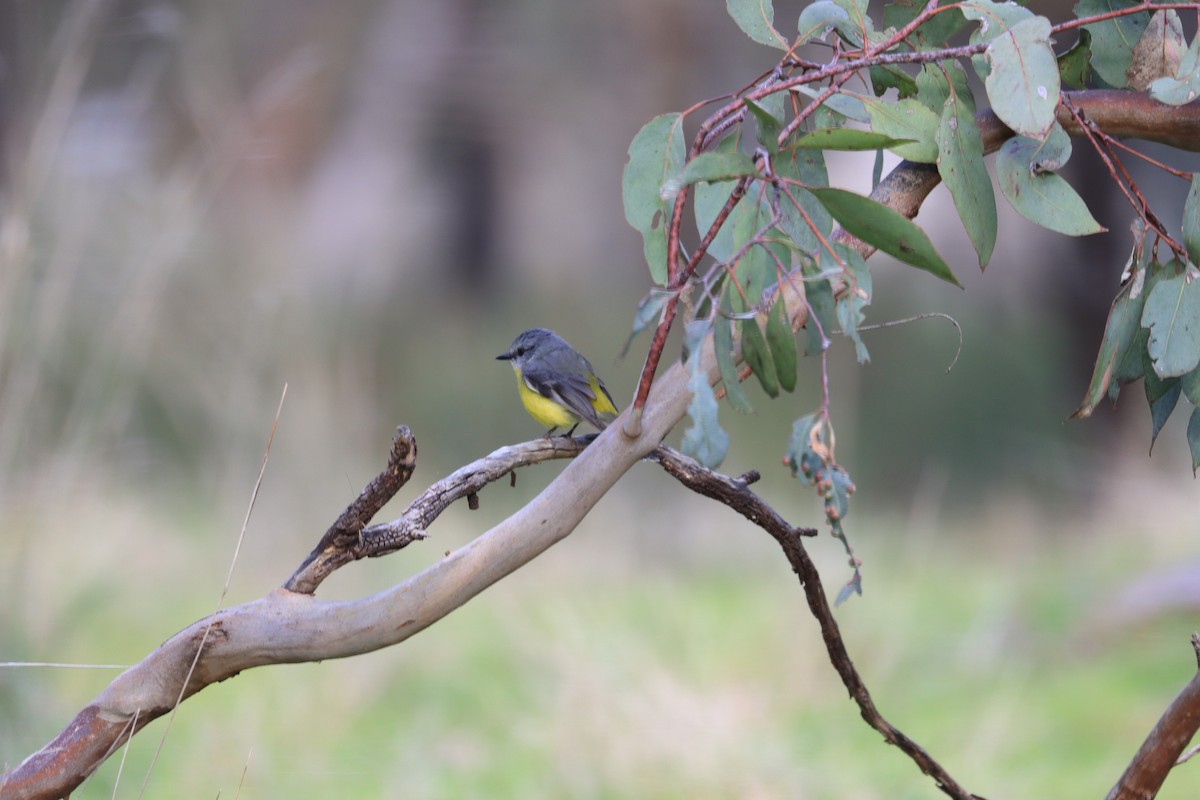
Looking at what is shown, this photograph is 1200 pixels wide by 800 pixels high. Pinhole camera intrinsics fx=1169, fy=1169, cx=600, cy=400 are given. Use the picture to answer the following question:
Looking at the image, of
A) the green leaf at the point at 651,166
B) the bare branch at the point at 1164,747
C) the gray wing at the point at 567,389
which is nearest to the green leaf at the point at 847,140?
the green leaf at the point at 651,166

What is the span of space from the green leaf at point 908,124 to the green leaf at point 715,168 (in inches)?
4.5

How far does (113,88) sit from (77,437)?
1.95 meters

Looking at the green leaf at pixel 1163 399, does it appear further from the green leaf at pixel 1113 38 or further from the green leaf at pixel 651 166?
the green leaf at pixel 651 166

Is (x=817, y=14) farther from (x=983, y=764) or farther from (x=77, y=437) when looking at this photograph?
(x=983, y=764)

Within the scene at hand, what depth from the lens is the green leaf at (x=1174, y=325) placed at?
0.59m

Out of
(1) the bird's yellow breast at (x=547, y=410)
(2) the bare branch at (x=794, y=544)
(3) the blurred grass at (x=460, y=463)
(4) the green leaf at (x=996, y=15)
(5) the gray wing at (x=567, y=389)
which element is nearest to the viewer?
(4) the green leaf at (x=996, y=15)

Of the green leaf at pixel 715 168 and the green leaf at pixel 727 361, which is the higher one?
the green leaf at pixel 715 168

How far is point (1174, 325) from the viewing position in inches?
23.2

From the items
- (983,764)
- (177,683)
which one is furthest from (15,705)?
(983,764)

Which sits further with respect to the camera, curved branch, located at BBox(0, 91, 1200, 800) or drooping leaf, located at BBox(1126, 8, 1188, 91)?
drooping leaf, located at BBox(1126, 8, 1188, 91)

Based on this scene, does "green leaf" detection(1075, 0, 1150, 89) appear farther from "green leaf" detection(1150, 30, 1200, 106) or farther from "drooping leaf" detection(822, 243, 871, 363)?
"drooping leaf" detection(822, 243, 871, 363)

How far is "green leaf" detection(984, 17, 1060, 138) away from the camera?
20.1 inches

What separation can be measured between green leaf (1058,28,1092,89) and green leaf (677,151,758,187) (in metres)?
0.30

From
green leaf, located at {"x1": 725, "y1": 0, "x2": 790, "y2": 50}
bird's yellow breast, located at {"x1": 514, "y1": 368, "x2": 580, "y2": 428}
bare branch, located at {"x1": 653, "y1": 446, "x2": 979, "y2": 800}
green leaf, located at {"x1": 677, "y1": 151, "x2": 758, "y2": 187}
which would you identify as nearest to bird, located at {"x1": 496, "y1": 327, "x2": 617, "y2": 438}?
bird's yellow breast, located at {"x1": 514, "y1": 368, "x2": 580, "y2": 428}
